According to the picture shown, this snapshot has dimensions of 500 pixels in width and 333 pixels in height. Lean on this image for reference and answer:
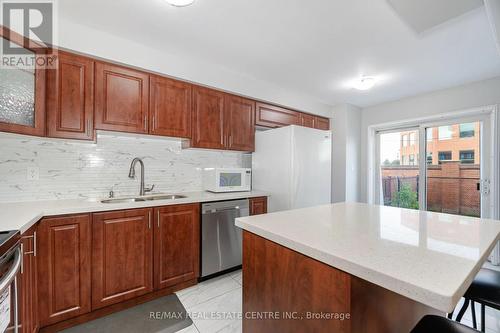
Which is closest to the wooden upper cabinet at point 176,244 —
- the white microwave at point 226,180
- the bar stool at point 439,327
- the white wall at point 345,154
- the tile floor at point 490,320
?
the white microwave at point 226,180

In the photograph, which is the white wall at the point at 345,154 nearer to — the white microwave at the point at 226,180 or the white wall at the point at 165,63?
the white wall at the point at 165,63

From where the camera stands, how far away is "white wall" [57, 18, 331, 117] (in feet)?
6.13

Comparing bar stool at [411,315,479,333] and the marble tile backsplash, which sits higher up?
the marble tile backsplash

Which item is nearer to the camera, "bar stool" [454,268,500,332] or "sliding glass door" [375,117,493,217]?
"bar stool" [454,268,500,332]

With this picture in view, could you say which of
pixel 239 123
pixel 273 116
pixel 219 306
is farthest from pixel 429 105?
pixel 219 306

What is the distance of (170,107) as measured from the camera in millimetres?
2359

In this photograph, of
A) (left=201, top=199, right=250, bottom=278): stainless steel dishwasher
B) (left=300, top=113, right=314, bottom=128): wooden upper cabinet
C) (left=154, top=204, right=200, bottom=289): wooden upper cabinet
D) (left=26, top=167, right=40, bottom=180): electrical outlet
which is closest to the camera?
(left=26, top=167, right=40, bottom=180): electrical outlet

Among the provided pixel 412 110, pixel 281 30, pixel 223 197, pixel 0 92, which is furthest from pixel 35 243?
pixel 412 110

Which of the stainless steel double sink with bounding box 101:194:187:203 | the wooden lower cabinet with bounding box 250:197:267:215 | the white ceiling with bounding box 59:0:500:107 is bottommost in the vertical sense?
the wooden lower cabinet with bounding box 250:197:267:215

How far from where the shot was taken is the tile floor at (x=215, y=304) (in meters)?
1.74

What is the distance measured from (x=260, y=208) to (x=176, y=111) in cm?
151

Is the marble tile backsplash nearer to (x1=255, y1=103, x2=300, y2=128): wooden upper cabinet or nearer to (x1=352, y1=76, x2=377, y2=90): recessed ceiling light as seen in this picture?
(x1=255, y1=103, x2=300, y2=128): wooden upper cabinet

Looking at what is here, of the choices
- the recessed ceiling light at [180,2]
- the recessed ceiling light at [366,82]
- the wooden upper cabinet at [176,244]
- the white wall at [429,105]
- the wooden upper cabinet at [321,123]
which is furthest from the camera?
the wooden upper cabinet at [321,123]

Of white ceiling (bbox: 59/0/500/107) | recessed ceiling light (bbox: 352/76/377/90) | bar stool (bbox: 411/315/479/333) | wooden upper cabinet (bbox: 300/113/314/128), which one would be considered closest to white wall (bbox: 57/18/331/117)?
white ceiling (bbox: 59/0/500/107)
